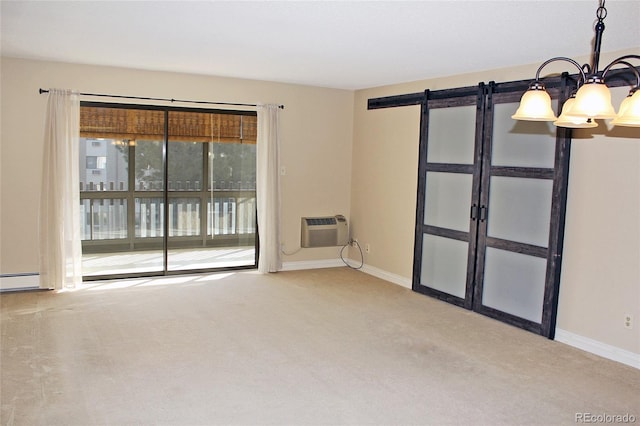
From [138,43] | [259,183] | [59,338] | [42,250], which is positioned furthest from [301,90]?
[59,338]

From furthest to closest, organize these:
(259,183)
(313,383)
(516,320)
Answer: (259,183), (516,320), (313,383)

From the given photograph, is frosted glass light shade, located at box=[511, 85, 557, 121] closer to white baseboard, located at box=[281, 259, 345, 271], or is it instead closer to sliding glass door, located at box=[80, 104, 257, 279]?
sliding glass door, located at box=[80, 104, 257, 279]

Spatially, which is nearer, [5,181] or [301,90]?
[5,181]

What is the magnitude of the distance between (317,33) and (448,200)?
→ 2664mm

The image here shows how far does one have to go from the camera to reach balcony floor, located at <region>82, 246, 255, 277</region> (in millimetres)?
6289

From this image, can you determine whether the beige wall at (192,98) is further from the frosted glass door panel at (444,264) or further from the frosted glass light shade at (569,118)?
the frosted glass light shade at (569,118)

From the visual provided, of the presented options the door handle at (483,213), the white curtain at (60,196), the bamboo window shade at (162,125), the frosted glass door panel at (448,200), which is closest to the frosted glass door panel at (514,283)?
the door handle at (483,213)

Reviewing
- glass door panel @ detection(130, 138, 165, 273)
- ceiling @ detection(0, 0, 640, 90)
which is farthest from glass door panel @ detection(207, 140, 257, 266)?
ceiling @ detection(0, 0, 640, 90)

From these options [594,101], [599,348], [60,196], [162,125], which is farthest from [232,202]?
[594,101]

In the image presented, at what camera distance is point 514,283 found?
16.6 feet

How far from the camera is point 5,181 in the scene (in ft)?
18.3

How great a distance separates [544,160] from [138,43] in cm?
374

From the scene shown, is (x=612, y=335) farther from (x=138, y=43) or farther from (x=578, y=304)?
(x=138, y=43)

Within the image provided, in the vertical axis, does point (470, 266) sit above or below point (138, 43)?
below
